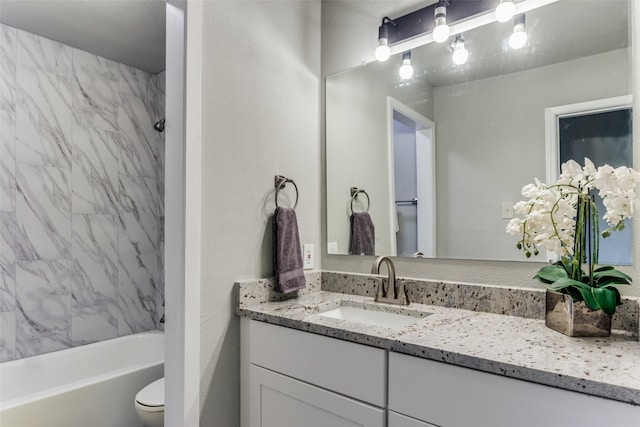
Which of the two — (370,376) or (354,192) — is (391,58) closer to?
(354,192)

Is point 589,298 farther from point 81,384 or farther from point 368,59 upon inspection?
point 81,384

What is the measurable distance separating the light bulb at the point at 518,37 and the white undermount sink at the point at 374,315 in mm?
1074

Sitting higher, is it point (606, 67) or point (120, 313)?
point (606, 67)

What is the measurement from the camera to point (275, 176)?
1624 mm

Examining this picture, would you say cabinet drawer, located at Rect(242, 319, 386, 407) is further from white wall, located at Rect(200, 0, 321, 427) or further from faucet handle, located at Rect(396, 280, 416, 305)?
faucet handle, located at Rect(396, 280, 416, 305)

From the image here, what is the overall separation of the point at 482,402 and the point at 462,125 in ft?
3.44

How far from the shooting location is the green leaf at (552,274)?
3.56 feet

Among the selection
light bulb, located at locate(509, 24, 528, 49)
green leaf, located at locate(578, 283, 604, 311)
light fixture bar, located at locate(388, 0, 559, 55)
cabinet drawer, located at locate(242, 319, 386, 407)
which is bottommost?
cabinet drawer, located at locate(242, 319, 386, 407)

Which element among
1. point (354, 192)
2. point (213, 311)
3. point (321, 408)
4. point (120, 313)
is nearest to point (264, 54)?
point (354, 192)

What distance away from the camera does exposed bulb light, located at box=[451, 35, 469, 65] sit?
150 cm

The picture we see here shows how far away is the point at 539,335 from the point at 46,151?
2.85 meters

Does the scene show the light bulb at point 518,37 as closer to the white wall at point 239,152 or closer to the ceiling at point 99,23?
the white wall at point 239,152

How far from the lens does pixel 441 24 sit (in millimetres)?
1493

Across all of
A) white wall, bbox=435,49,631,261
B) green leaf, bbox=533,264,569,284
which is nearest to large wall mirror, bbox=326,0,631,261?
white wall, bbox=435,49,631,261
